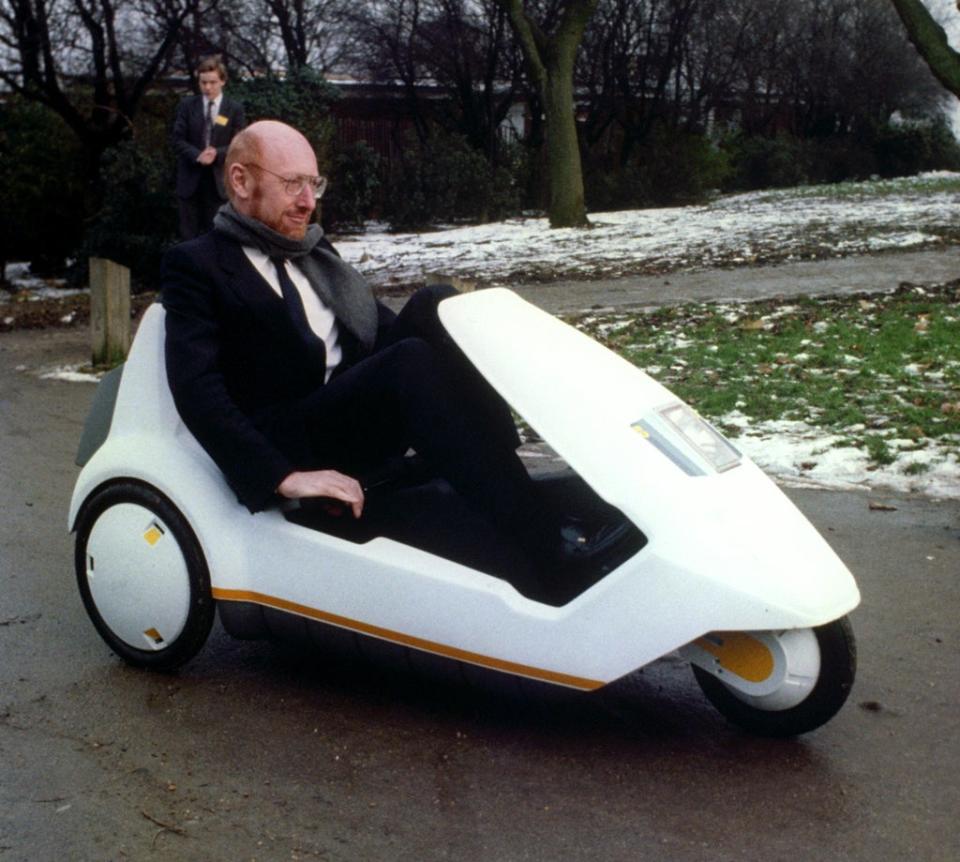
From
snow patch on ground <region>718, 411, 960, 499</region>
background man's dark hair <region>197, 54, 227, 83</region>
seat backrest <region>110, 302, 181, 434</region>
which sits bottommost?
snow patch on ground <region>718, 411, 960, 499</region>

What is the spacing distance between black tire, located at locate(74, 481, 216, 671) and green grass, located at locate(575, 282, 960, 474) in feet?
11.4

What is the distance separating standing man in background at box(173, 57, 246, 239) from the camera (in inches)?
395

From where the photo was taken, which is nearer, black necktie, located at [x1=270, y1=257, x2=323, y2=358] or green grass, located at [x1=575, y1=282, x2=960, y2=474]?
black necktie, located at [x1=270, y1=257, x2=323, y2=358]

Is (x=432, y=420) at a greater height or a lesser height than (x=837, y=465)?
greater

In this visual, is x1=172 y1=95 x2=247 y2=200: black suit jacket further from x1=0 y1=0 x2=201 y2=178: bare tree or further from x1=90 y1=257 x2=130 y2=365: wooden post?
x1=0 y1=0 x2=201 y2=178: bare tree

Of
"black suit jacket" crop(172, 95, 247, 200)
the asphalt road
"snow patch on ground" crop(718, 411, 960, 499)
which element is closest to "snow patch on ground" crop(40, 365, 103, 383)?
"black suit jacket" crop(172, 95, 247, 200)

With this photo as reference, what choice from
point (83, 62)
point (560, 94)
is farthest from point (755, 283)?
point (83, 62)

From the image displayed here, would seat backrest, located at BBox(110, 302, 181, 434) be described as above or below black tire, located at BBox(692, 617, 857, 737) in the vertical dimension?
above

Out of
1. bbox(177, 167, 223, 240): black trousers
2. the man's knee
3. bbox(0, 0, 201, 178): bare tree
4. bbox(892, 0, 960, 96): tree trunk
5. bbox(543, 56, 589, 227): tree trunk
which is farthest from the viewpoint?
bbox(543, 56, 589, 227): tree trunk

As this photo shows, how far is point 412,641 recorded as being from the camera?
3.40 m

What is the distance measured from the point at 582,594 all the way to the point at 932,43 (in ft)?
36.8

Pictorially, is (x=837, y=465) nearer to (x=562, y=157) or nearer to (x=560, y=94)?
(x=562, y=157)

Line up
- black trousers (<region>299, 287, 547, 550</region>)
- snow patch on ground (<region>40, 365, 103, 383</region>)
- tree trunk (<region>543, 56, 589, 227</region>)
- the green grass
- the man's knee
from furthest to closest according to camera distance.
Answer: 1. tree trunk (<region>543, 56, 589, 227</region>)
2. snow patch on ground (<region>40, 365, 103, 383</region>)
3. the green grass
4. the man's knee
5. black trousers (<region>299, 287, 547, 550</region>)

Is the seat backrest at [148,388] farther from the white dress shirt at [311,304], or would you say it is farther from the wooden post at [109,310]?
the wooden post at [109,310]
